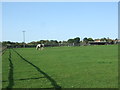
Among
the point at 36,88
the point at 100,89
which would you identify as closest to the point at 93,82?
the point at 100,89

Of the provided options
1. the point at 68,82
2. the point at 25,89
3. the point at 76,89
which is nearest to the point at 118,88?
the point at 76,89

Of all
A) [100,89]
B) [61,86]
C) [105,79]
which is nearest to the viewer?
[100,89]

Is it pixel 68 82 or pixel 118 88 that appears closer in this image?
pixel 118 88

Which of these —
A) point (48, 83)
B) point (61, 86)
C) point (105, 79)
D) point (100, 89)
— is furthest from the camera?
point (105, 79)

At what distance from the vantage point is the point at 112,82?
1084cm

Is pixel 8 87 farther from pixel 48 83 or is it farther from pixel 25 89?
pixel 48 83

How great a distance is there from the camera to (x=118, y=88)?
962 cm

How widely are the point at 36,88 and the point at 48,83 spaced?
991 mm

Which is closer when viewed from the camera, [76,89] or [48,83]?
[76,89]

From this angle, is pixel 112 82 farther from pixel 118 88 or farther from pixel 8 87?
pixel 8 87

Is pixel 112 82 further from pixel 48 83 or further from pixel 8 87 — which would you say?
pixel 8 87

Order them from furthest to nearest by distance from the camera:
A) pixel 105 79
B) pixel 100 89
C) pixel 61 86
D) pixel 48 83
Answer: pixel 105 79 → pixel 48 83 → pixel 61 86 → pixel 100 89

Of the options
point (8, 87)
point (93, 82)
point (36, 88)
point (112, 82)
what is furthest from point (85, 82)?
point (8, 87)

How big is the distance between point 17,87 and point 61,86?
1.58 meters
